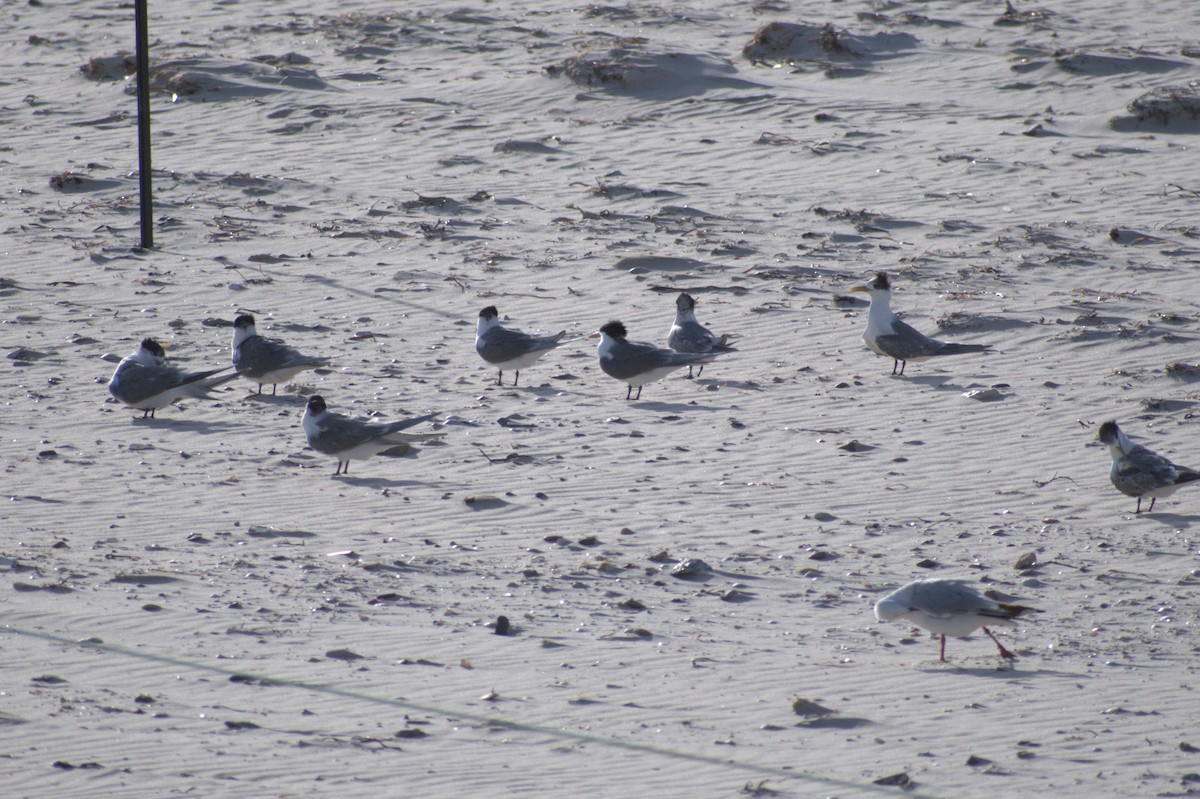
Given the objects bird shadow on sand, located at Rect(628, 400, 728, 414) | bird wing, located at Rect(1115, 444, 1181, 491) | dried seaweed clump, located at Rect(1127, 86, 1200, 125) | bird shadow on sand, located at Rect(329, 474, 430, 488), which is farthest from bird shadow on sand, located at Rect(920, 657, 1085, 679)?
dried seaweed clump, located at Rect(1127, 86, 1200, 125)

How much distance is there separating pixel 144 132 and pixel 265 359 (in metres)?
5.54

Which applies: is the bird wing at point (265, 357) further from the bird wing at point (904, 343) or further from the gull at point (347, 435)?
the bird wing at point (904, 343)

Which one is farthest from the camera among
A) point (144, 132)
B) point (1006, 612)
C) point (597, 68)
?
point (597, 68)

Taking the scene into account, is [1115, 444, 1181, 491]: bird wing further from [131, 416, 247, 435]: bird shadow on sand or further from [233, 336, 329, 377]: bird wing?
[131, 416, 247, 435]: bird shadow on sand

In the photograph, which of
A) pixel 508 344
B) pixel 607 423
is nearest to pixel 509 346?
pixel 508 344

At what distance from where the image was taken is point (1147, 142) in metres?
17.1

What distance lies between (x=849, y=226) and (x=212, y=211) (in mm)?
6454

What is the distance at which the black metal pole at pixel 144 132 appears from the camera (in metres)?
14.5

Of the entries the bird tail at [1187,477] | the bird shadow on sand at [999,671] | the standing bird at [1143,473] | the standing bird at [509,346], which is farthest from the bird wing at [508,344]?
the bird shadow on sand at [999,671]

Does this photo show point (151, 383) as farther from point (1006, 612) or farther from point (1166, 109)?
point (1166, 109)

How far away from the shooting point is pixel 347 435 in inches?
356

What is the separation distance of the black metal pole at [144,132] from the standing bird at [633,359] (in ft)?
18.8

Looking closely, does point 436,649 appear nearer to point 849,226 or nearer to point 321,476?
point 321,476

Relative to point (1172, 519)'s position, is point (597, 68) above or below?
above
